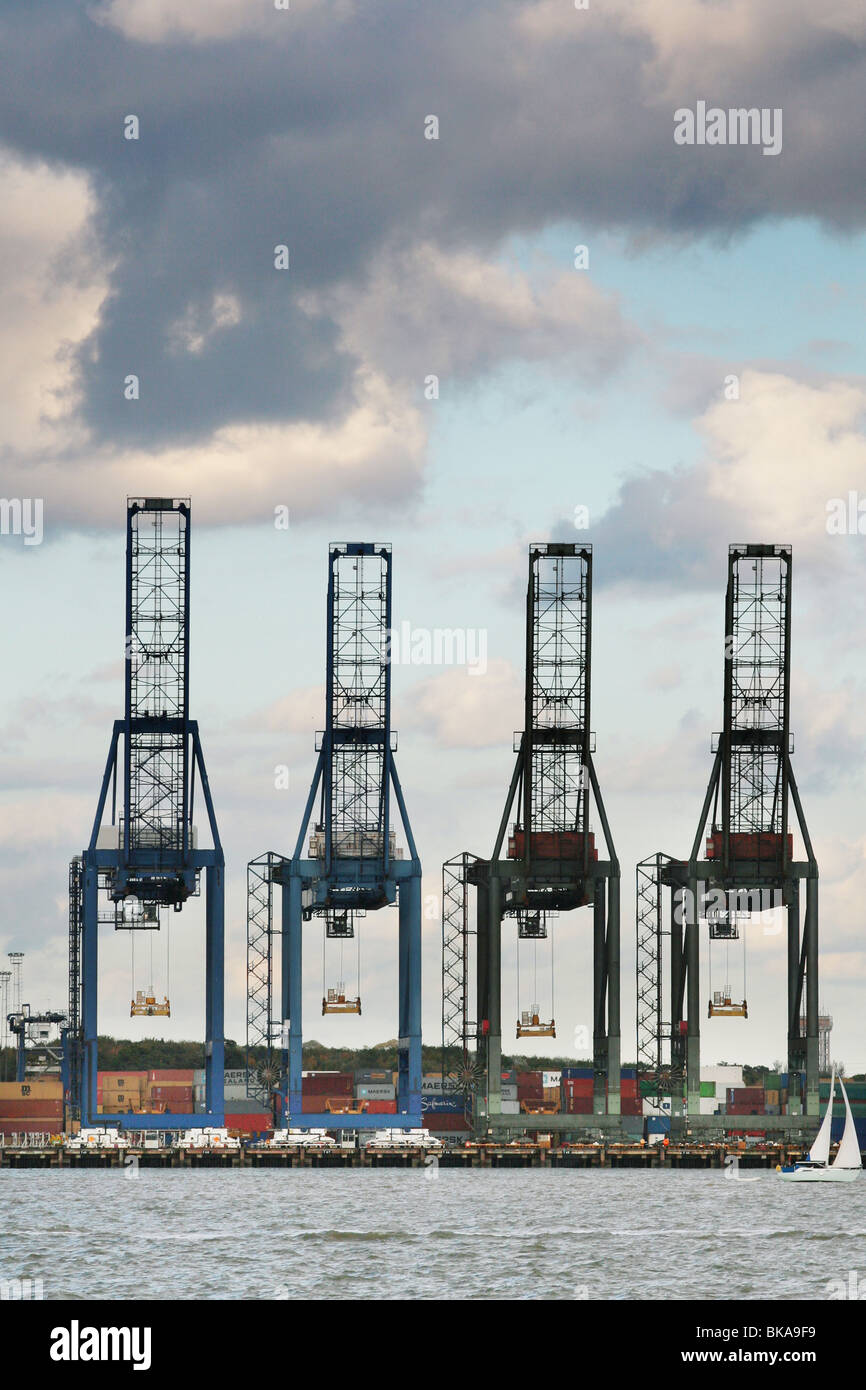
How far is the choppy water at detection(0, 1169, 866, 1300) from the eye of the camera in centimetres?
4325

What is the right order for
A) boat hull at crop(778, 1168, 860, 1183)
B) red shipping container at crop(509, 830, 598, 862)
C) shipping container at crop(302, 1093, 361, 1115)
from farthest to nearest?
shipping container at crop(302, 1093, 361, 1115) → red shipping container at crop(509, 830, 598, 862) → boat hull at crop(778, 1168, 860, 1183)

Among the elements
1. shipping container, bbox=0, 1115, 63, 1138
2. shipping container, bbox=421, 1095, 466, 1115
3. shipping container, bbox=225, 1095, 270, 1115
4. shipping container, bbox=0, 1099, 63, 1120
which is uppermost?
shipping container, bbox=421, 1095, 466, 1115

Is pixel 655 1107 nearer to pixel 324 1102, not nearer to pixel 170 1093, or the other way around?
pixel 324 1102

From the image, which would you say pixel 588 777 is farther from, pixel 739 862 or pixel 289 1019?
pixel 289 1019

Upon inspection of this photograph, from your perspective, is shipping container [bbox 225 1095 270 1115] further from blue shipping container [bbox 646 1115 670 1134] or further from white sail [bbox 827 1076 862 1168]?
white sail [bbox 827 1076 862 1168]

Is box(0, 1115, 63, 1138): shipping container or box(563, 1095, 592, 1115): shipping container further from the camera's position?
box(563, 1095, 592, 1115): shipping container

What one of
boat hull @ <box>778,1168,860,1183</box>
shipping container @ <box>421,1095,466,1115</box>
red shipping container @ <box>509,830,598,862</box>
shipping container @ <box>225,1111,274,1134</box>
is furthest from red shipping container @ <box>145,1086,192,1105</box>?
boat hull @ <box>778,1168,860,1183</box>

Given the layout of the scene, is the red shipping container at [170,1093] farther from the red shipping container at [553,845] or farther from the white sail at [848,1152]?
the white sail at [848,1152]

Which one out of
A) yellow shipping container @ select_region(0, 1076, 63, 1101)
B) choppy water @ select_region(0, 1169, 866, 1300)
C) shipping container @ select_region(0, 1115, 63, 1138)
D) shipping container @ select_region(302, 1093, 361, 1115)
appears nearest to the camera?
choppy water @ select_region(0, 1169, 866, 1300)

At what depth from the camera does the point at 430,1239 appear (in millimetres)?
53938

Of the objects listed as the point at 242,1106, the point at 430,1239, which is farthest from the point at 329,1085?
the point at 430,1239
